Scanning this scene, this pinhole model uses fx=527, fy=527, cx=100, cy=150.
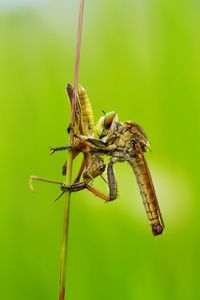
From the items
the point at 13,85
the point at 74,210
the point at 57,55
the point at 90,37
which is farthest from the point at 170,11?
the point at 74,210

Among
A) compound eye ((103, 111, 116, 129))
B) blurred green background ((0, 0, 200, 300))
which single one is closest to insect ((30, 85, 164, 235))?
compound eye ((103, 111, 116, 129))

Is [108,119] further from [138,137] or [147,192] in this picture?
[147,192]

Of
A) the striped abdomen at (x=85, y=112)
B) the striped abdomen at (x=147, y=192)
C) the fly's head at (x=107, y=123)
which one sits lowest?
the striped abdomen at (x=147, y=192)

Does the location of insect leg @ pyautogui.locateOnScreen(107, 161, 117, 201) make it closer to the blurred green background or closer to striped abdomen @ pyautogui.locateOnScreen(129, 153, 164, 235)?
striped abdomen @ pyautogui.locateOnScreen(129, 153, 164, 235)

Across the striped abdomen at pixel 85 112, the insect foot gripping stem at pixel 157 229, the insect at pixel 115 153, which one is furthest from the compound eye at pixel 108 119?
the insect foot gripping stem at pixel 157 229

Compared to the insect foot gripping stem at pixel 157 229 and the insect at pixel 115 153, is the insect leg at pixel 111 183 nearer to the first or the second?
the insect at pixel 115 153

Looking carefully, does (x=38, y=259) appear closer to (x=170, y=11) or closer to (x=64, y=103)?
(x=64, y=103)
